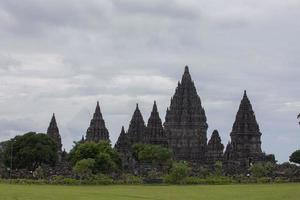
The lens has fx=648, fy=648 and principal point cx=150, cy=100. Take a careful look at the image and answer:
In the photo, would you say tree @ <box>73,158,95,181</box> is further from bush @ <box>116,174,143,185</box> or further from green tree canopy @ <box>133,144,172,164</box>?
green tree canopy @ <box>133,144,172,164</box>

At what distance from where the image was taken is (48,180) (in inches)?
3388

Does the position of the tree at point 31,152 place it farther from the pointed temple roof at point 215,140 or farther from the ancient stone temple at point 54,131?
the pointed temple roof at point 215,140

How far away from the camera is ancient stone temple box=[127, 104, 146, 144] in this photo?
155 meters

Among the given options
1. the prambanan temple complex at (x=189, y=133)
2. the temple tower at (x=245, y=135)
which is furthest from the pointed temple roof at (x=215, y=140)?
the temple tower at (x=245, y=135)

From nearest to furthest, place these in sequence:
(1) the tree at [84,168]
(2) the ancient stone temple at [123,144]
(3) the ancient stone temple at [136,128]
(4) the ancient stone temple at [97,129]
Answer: (1) the tree at [84,168] → (2) the ancient stone temple at [123,144] → (4) the ancient stone temple at [97,129] → (3) the ancient stone temple at [136,128]

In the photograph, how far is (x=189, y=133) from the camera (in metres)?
150

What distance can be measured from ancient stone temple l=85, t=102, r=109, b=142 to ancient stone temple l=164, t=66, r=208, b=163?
14.8 m

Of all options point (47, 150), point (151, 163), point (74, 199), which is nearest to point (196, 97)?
point (151, 163)

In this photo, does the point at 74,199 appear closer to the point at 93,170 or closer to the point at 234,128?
the point at 93,170

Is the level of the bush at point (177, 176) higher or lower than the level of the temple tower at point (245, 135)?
lower

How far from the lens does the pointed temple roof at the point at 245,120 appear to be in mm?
148125

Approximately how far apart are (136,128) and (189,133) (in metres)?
14.4

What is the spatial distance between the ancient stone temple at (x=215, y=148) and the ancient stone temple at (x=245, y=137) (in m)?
1.63

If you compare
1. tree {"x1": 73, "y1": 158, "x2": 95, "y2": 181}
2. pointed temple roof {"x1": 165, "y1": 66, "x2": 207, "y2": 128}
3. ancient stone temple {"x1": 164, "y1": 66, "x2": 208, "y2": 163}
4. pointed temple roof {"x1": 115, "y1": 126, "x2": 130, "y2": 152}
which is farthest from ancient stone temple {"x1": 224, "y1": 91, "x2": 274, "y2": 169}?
tree {"x1": 73, "y1": 158, "x2": 95, "y2": 181}
